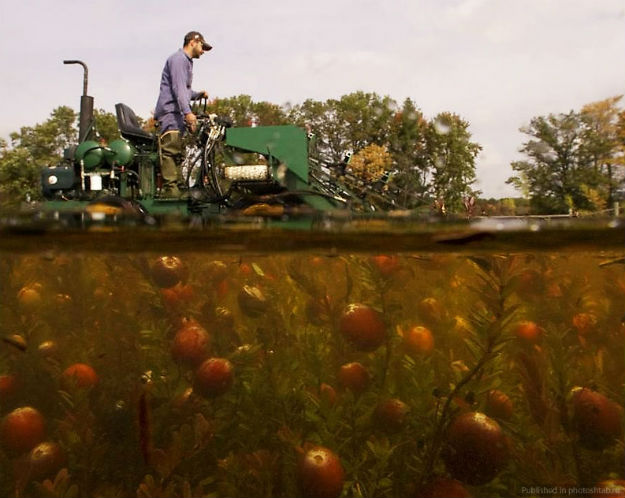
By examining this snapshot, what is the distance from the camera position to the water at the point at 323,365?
2.24 metres

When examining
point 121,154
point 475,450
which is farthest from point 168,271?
point 121,154

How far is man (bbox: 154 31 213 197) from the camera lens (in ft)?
19.6

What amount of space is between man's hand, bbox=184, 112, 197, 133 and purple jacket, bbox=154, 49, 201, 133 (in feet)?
0.14

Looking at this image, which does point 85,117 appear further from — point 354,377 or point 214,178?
point 354,377

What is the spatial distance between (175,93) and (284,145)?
1484 mm

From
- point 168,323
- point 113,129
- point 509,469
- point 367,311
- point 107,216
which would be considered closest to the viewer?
point 509,469

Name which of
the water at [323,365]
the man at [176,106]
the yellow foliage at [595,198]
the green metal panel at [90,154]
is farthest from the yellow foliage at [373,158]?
the water at [323,365]

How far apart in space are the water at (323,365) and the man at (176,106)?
11.9ft

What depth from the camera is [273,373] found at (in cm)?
240

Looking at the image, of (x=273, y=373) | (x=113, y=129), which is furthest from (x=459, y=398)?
(x=113, y=129)

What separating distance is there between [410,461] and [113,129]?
31617mm

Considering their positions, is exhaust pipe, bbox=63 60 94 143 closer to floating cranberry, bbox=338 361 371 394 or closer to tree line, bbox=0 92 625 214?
tree line, bbox=0 92 625 214

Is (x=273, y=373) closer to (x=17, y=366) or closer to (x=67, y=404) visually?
(x=67, y=404)

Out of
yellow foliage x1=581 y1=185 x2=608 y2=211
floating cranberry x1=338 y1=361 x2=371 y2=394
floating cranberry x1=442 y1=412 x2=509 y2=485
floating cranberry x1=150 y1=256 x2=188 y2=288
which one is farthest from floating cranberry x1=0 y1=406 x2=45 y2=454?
yellow foliage x1=581 y1=185 x2=608 y2=211
